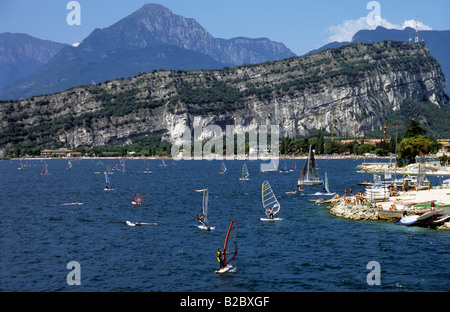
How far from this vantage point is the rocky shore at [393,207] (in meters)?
63.6

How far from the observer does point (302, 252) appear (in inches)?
1949

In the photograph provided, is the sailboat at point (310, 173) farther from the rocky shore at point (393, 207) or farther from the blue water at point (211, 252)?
the rocky shore at point (393, 207)

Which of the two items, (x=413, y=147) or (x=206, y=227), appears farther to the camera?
(x=413, y=147)

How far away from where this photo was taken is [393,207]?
218ft

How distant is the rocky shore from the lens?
209ft

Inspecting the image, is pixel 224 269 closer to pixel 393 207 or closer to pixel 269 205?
pixel 393 207

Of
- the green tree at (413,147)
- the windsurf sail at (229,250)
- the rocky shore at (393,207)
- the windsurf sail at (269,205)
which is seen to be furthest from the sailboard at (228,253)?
the green tree at (413,147)

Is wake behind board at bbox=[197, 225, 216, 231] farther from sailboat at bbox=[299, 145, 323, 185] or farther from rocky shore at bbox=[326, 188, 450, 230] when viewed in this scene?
sailboat at bbox=[299, 145, 323, 185]

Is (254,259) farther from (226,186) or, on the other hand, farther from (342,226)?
(226,186)

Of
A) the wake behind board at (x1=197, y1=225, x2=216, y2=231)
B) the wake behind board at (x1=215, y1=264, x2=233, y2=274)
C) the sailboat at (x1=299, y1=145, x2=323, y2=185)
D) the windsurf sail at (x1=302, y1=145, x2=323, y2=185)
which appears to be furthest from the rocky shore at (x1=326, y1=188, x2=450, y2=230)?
the windsurf sail at (x1=302, y1=145, x2=323, y2=185)

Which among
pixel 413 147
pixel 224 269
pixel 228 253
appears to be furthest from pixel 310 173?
pixel 224 269
